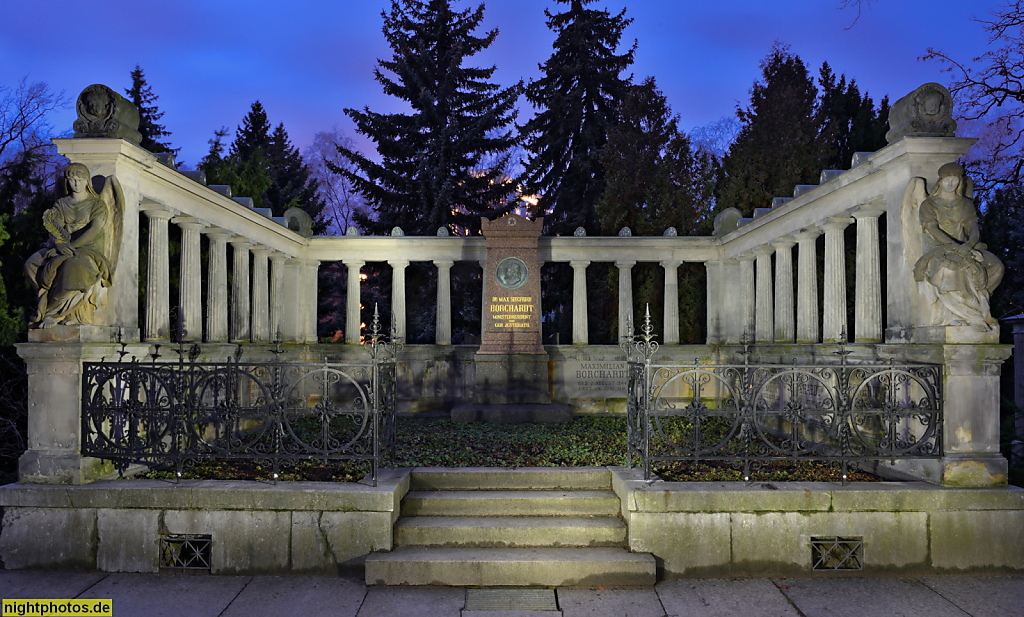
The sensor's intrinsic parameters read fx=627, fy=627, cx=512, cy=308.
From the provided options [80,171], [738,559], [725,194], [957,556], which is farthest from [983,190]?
[80,171]

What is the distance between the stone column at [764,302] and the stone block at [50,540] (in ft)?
35.0

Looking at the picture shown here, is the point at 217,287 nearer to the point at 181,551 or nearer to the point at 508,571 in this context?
the point at 181,551

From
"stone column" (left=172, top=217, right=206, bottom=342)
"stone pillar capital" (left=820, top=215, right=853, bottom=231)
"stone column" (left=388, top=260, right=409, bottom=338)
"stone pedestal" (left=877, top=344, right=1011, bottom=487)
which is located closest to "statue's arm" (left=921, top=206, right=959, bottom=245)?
"stone pedestal" (left=877, top=344, right=1011, bottom=487)

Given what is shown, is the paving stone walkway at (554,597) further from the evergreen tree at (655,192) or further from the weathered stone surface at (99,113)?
the evergreen tree at (655,192)

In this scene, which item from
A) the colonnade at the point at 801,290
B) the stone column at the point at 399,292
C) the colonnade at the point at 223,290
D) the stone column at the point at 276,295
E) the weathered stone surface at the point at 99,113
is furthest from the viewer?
the stone column at the point at 399,292

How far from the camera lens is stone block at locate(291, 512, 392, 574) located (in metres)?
5.54

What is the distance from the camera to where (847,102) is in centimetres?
1959

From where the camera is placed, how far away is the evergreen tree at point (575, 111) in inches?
965

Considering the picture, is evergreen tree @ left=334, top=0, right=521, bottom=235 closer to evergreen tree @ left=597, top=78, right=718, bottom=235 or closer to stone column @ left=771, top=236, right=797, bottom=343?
evergreen tree @ left=597, top=78, right=718, bottom=235

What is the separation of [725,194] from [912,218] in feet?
37.4

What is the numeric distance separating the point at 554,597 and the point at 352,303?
34.3ft

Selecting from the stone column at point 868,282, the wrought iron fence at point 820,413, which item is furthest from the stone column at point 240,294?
the stone column at point 868,282

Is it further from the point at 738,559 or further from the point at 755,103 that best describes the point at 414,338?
the point at 738,559

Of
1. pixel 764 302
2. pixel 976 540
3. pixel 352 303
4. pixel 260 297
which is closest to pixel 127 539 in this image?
pixel 260 297
